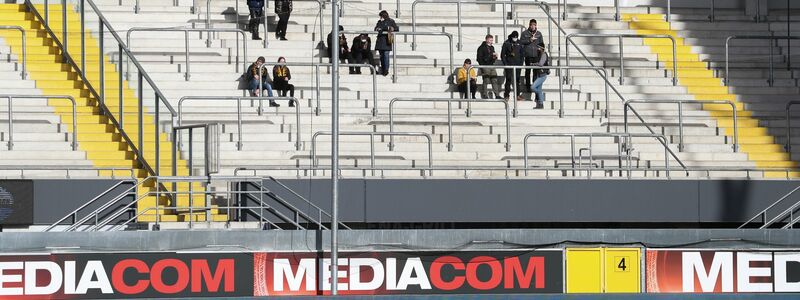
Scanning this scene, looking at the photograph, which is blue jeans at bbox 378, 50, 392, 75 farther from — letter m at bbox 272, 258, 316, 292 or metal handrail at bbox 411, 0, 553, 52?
letter m at bbox 272, 258, 316, 292

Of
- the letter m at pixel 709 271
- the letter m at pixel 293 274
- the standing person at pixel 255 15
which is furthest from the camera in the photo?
the standing person at pixel 255 15

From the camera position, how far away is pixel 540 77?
33.8 metres

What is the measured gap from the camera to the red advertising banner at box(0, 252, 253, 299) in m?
26.3

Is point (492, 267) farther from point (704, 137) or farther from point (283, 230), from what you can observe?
point (704, 137)

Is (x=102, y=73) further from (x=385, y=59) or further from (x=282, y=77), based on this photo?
(x=385, y=59)

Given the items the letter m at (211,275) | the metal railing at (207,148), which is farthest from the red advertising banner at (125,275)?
the metal railing at (207,148)

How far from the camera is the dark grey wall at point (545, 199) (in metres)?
30.0

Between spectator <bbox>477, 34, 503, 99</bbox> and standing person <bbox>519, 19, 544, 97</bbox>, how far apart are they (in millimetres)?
520

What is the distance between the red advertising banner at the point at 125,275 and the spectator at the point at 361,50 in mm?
7714

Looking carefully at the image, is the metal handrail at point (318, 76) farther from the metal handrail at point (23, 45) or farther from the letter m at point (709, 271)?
the letter m at point (709, 271)

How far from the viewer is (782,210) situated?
31203mm

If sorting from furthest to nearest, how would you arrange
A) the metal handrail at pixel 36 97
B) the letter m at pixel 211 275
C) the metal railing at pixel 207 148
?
1. the metal handrail at pixel 36 97
2. the metal railing at pixel 207 148
3. the letter m at pixel 211 275

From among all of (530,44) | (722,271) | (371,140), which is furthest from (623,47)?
(722,271)

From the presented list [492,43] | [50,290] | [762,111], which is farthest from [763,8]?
[50,290]
